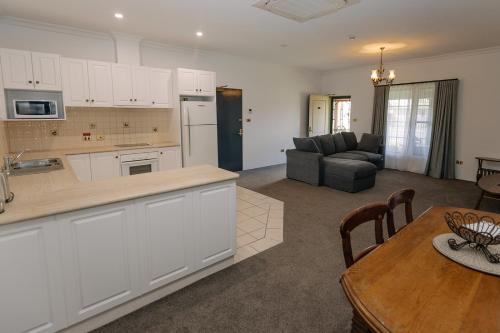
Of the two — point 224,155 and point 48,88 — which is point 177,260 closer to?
point 48,88

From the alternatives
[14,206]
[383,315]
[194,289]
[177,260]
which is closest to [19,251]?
[14,206]

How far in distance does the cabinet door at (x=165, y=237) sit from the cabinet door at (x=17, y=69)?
2977 mm

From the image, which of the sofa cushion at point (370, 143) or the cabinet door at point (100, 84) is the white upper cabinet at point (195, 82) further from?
the sofa cushion at point (370, 143)

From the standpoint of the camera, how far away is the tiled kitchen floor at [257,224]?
3057mm

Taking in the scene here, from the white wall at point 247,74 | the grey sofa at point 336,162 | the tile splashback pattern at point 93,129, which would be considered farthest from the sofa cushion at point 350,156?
the tile splashback pattern at point 93,129

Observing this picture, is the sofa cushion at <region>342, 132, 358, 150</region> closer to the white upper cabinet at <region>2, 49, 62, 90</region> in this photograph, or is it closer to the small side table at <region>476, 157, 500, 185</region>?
the small side table at <region>476, 157, 500, 185</region>

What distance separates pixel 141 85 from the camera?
4562 mm

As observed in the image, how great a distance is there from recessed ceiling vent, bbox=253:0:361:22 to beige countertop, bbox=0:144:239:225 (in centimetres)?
204

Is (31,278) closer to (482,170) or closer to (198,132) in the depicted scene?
(198,132)

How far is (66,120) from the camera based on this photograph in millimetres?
4305

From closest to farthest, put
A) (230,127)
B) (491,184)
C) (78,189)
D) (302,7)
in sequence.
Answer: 1. (78,189)
2. (302,7)
3. (491,184)
4. (230,127)

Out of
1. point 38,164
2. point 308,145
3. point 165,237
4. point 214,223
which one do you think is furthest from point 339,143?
point 38,164

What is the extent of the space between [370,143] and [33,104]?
663 cm

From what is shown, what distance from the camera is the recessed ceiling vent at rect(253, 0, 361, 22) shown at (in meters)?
3.09
